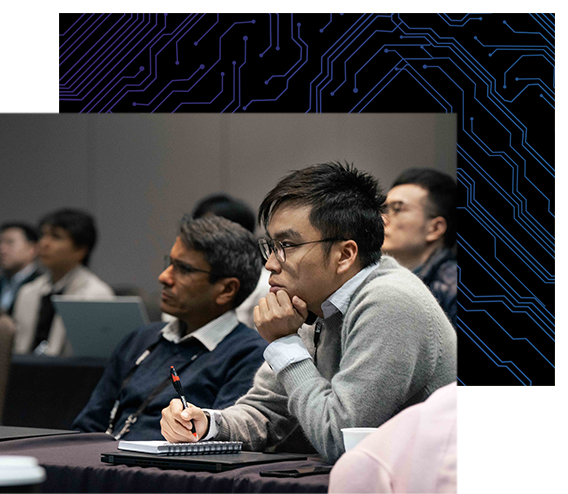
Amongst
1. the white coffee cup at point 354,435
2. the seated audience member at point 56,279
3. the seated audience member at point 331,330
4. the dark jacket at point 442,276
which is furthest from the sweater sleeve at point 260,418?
the seated audience member at point 56,279

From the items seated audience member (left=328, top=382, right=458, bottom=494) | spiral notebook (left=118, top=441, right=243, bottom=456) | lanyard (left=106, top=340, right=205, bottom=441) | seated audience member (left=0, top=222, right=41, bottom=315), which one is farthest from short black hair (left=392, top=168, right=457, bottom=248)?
seated audience member (left=0, top=222, right=41, bottom=315)

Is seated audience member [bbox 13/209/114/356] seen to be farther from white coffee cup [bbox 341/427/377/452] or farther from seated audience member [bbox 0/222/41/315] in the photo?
white coffee cup [bbox 341/427/377/452]

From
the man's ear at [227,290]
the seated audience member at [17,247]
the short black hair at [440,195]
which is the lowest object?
the seated audience member at [17,247]

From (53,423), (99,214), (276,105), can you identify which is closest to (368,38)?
(276,105)

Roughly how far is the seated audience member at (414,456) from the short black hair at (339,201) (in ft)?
2.59

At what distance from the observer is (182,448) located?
1.54 m

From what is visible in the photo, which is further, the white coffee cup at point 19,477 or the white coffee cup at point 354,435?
the white coffee cup at point 354,435

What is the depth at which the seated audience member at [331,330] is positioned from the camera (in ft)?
5.12

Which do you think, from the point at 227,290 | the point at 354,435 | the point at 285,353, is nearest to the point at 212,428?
the point at 285,353

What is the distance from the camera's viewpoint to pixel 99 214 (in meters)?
7.36

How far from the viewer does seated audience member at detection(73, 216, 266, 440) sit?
2.31 m

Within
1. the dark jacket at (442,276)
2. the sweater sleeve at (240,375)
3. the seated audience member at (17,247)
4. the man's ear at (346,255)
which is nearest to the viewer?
the man's ear at (346,255)

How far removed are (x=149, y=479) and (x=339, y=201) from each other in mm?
772

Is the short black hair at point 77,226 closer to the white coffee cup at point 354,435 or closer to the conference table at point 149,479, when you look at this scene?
the conference table at point 149,479
